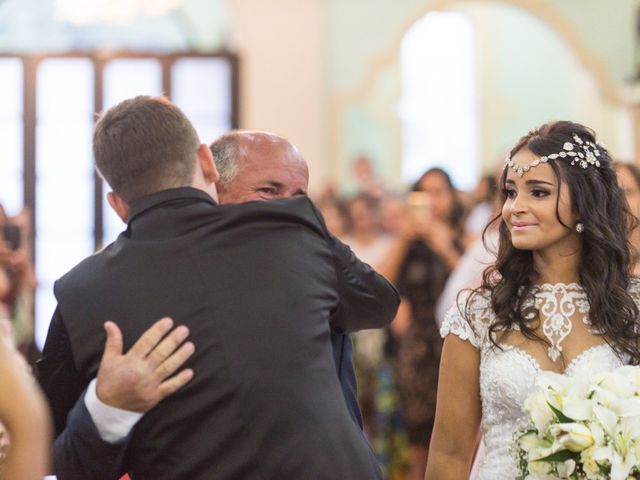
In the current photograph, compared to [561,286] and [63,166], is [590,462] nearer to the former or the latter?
[561,286]

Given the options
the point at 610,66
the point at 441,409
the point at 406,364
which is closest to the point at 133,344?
the point at 441,409

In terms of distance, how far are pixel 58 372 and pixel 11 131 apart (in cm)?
1053

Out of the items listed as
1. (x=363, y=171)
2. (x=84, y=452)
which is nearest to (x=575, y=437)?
(x=84, y=452)

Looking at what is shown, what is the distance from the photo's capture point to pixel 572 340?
3.21m

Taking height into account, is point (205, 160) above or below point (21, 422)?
above

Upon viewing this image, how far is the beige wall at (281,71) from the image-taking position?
1265 centimetres

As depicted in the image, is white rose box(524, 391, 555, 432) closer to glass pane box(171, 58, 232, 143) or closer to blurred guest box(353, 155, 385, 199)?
blurred guest box(353, 155, 385, 199)

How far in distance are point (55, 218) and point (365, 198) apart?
4.98 metres

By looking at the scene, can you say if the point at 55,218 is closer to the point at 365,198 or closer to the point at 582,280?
the point at 365,198

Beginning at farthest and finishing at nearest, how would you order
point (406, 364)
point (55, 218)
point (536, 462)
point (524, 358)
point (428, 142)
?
1. point (428, 142)
2. point (55, 218)
3. point (406, 364)
4. point (524, 358)
5. point (536, 462)

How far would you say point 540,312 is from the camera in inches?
128

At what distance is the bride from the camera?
3172 millimetres

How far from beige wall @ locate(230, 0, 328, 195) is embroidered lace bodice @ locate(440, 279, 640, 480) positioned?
9396 millimetres

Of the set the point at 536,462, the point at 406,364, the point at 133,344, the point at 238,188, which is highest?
the point at 238,188
